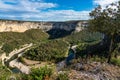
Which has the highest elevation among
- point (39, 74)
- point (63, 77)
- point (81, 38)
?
point (39, 74)

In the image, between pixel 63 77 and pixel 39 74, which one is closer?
pixel 39 74

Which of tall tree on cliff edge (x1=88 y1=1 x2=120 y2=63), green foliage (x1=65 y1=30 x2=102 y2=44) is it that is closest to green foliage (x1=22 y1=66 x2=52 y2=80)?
tall tree on cliff edge (x1=88 y1=1 x2=120 y2=63)

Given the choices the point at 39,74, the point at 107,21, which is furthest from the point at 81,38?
the point at 39,74

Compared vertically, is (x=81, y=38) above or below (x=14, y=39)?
below

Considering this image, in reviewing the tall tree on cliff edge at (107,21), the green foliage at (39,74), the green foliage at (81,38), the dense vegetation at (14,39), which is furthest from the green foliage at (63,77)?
the green foliage at (81,38)

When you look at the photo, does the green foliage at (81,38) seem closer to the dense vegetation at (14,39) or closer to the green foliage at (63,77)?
the dense vegetation at (14,39)

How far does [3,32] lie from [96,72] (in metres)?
166

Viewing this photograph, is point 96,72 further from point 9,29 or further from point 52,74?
point 9,29

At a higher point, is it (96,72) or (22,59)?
(96,72)

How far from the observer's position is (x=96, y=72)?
53.7 ft

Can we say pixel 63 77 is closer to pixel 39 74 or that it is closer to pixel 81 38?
pixel 39 74

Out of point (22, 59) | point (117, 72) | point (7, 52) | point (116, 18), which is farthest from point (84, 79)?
point (7, 52)

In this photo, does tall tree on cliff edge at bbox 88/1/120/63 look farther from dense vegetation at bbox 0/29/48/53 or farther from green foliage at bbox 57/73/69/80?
dense vegetation at bbox 0/29/48/53

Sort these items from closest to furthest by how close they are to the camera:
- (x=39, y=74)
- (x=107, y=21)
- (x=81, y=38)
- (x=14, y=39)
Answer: (x=39, y=74) < (x=107, y=21) < (x=14, y=39) < (x=81, y=38)
